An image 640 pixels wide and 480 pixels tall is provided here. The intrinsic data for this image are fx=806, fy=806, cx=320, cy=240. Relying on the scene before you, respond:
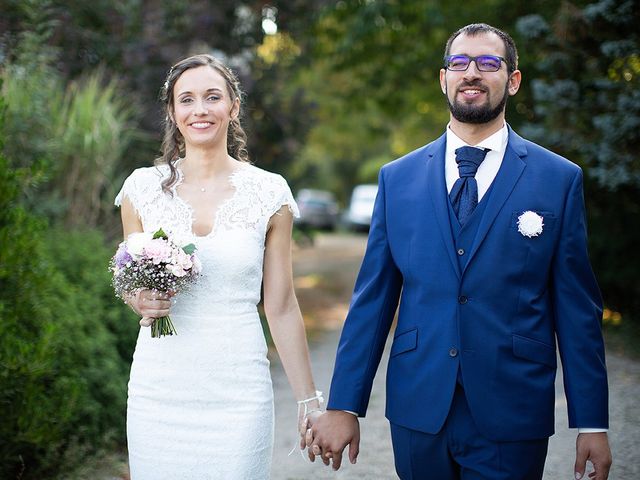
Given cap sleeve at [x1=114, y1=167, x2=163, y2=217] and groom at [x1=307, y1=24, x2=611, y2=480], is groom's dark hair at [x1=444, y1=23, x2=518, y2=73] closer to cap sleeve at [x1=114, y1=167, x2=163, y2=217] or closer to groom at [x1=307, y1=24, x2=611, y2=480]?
groom at [x1=307, y1=24, x2=611, y2=480]

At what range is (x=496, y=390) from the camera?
2.96 meters

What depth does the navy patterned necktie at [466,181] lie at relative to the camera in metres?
3.07

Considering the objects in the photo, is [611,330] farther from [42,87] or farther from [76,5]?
[76,5]

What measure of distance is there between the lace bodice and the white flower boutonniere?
1197 mm

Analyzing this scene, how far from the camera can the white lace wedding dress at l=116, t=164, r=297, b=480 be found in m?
3.44

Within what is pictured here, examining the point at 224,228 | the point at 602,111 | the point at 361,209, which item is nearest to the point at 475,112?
the point at 224,228

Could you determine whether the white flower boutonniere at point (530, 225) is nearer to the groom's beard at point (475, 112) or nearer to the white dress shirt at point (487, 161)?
the white dress shirt at point (487, 161)

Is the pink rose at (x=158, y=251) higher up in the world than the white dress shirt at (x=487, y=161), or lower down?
lower down

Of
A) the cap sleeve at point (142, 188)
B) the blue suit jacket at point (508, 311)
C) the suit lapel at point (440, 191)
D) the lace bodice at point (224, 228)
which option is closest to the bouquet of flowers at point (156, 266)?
the lace bodice at point (224, 228)

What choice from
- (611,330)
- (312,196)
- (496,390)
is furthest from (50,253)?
(312,196)

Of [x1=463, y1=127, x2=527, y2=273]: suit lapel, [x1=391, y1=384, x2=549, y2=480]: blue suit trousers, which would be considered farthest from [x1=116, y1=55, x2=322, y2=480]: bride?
[x1=463, y1=127, x2=527, y2=273]: suit lapel

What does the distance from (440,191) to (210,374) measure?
4.15ft

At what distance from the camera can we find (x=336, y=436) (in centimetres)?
319

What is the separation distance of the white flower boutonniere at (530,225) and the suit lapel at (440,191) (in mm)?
260
